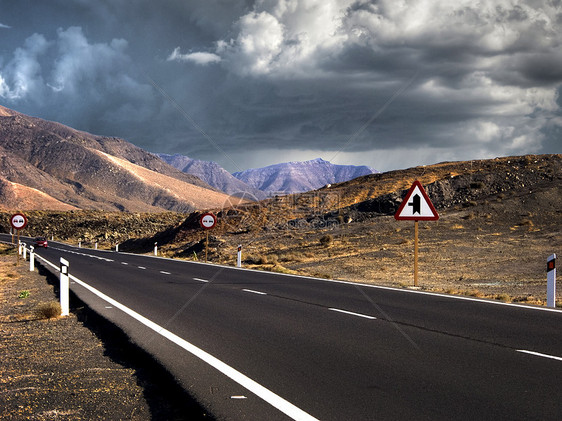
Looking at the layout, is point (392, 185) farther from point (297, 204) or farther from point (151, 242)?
point (151, 242)

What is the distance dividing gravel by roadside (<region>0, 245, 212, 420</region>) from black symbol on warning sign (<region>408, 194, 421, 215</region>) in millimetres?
9703

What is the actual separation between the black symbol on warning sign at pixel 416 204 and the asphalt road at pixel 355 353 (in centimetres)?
351

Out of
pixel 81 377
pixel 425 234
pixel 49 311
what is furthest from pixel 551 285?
pixel 425 234

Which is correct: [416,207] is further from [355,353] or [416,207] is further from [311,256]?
[311,256]

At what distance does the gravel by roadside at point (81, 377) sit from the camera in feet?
16.9

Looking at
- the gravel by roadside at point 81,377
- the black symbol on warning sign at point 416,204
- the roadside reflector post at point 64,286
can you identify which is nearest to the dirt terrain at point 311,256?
the gravel by roadside at point 81,377

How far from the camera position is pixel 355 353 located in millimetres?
7375

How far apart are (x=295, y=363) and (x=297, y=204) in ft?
192

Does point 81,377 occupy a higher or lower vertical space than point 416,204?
lower

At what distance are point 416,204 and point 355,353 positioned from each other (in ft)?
32.9

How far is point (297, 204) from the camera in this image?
65.2 metres

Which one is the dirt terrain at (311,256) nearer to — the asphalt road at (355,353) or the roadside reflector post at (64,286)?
the roadside reflector post at (64,286)

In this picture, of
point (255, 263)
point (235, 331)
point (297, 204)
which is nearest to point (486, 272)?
point (255, 263)

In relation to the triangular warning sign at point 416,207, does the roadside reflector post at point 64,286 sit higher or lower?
lower
